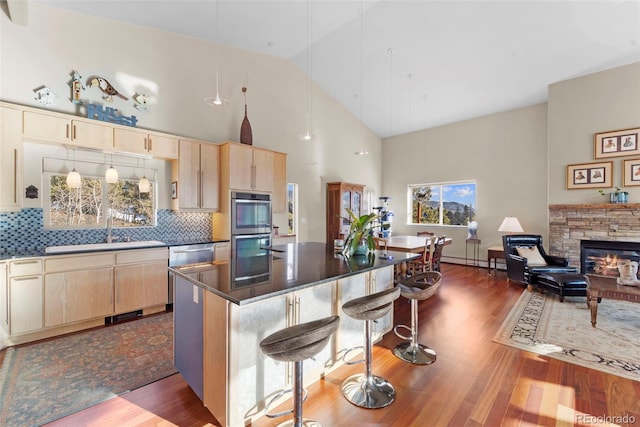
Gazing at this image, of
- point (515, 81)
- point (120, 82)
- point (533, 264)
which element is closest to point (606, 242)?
point (533, 264)

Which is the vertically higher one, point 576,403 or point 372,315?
point 372,315

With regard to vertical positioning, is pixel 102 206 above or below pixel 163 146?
below

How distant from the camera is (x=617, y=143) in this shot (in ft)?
15.6

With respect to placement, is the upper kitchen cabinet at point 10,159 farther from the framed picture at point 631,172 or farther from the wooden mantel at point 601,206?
the framed picture at point 631,172

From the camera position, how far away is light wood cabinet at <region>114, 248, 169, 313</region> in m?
3.33

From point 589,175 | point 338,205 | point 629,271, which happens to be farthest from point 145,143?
point 589,175

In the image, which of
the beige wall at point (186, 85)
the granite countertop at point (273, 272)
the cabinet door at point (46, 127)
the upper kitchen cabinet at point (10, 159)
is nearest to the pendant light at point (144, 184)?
the beige wall at point (186, 85)

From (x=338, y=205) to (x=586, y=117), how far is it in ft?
16.3

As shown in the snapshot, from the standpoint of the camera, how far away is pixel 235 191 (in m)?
4.52

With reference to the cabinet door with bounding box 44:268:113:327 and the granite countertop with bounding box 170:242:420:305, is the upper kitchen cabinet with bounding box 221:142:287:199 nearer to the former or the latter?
the cabinet door with bounding box 44:268:113:327

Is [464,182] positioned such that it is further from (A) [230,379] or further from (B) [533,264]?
(A) [230,379]

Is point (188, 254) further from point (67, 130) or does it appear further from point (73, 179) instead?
point (67, 130)

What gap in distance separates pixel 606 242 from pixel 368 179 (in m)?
5.09

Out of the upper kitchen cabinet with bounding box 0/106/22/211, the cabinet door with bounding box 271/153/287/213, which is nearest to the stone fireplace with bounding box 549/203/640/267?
the cabinet door with bounding box 271/153/287/213
